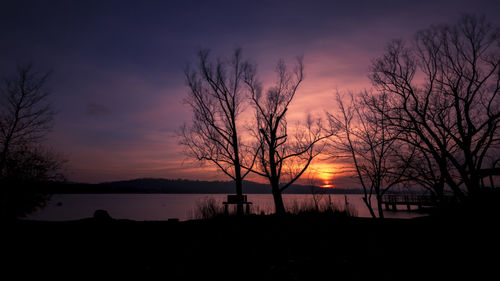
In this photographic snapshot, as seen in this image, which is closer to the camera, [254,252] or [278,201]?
[254,252]

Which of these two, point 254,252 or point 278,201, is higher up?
point 278,201

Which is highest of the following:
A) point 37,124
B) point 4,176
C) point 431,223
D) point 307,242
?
point 37,124

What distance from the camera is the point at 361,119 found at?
13047 mm

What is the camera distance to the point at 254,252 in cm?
644

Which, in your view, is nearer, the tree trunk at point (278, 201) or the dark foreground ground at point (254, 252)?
the dark foreground ground at point (254, 252)

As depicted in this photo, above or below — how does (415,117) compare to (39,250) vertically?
above

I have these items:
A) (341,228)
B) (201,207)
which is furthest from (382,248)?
(201,207)

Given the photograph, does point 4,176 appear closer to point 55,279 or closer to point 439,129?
point 55,279

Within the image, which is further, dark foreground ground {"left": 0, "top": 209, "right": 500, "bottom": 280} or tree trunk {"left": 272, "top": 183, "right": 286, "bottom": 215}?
tree trunk {"left": 272, "top": 183, "right": 286, "bottom": 215}

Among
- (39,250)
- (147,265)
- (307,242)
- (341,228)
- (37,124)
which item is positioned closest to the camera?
(147,265)

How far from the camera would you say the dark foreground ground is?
4723mm

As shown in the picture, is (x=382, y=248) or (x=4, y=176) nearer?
(x=382, y=248)

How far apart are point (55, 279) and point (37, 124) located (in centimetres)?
1431

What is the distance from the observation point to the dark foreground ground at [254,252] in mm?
4723
